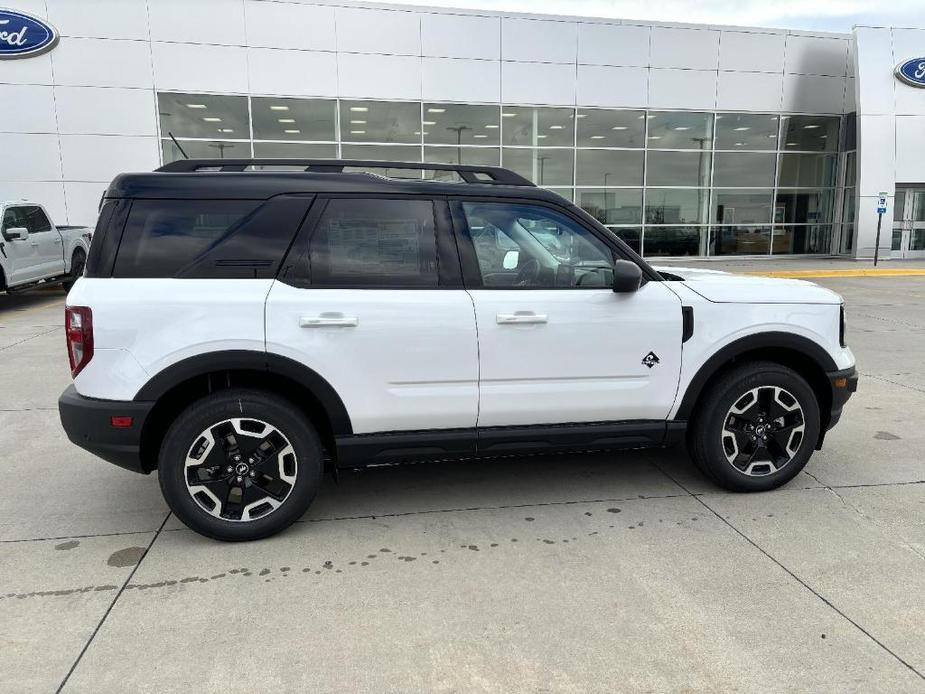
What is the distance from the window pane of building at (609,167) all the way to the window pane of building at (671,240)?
6.09 feet

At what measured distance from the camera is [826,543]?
3461 millimetres

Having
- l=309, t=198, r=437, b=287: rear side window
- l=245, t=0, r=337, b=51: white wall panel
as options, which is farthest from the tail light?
l=245, t=0, r=337, b=51: white wall panel

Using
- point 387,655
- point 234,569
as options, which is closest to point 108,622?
point 234,569

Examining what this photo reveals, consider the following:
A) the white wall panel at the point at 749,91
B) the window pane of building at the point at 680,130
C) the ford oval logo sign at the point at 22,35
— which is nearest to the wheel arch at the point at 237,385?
the ford oval logo sign at the point at 22,35

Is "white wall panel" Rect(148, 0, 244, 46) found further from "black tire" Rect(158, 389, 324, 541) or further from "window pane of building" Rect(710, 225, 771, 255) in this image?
"black tire" Rect(158, 389, 324, 541)

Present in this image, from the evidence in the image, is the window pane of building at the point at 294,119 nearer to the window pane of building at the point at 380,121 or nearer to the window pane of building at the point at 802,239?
the window pane of building at the point at 380,121

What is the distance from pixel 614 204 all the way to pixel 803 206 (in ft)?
24.2

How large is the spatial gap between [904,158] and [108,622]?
86.9ft

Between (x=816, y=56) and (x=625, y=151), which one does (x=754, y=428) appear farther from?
(x=816, y=56)

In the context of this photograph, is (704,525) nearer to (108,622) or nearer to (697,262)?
(108,622)

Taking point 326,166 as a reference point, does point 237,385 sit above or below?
below

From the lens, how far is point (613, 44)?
2072cm


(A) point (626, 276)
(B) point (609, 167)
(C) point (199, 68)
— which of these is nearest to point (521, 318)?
(A) point (626, 276)

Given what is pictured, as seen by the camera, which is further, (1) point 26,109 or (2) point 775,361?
(1) point 26,109
